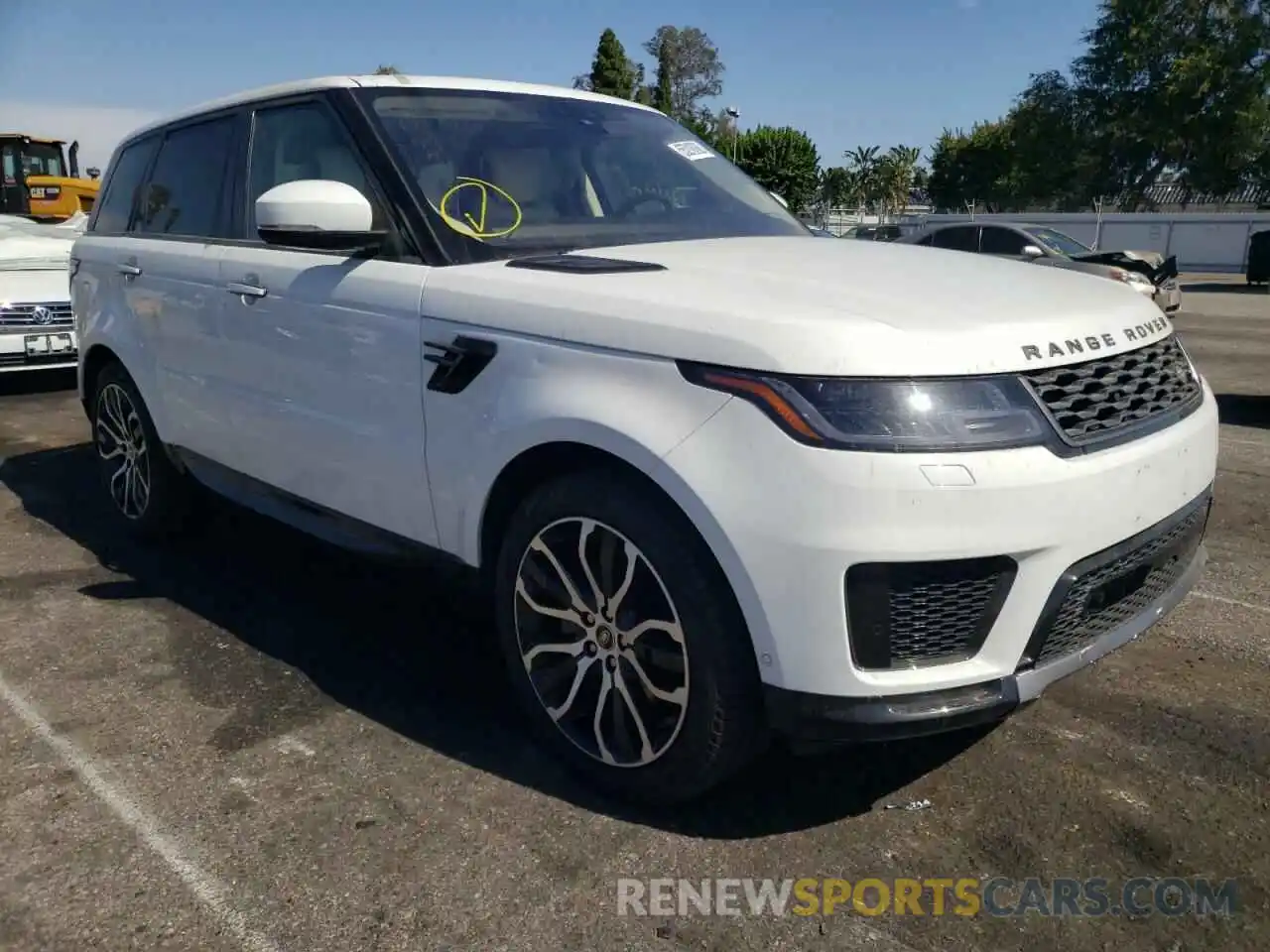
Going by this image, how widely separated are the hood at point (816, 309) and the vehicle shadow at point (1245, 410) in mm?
5294

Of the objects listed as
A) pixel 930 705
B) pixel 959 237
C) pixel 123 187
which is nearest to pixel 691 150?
pixel 930 705

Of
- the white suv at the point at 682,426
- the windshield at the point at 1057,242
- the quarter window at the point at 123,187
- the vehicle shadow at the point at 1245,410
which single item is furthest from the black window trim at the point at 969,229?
the white suv at the point at 682,426

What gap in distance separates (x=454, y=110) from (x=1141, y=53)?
60.4 metres

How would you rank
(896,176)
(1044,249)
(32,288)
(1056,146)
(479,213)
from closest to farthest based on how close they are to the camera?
(479,213), (32,288), (1044,249), (1056,146), (896,176)

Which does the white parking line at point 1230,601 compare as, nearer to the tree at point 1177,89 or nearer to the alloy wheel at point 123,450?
the alloy wheel at point 123,450

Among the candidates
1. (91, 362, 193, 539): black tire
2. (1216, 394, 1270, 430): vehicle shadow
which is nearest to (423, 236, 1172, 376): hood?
(91, 362, 193, 539): black tire

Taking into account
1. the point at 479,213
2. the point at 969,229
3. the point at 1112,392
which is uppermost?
the point at 479,213

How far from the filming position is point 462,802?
272 cm

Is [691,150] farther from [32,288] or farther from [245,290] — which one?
[32,288]

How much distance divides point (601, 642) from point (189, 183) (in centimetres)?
295

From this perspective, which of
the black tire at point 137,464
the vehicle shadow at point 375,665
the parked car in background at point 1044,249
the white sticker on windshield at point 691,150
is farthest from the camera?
the parked car in background at point 1044,249

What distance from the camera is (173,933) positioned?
2.25m

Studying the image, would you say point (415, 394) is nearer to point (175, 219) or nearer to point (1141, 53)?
point (175, 219)

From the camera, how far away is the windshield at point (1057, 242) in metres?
15.3
